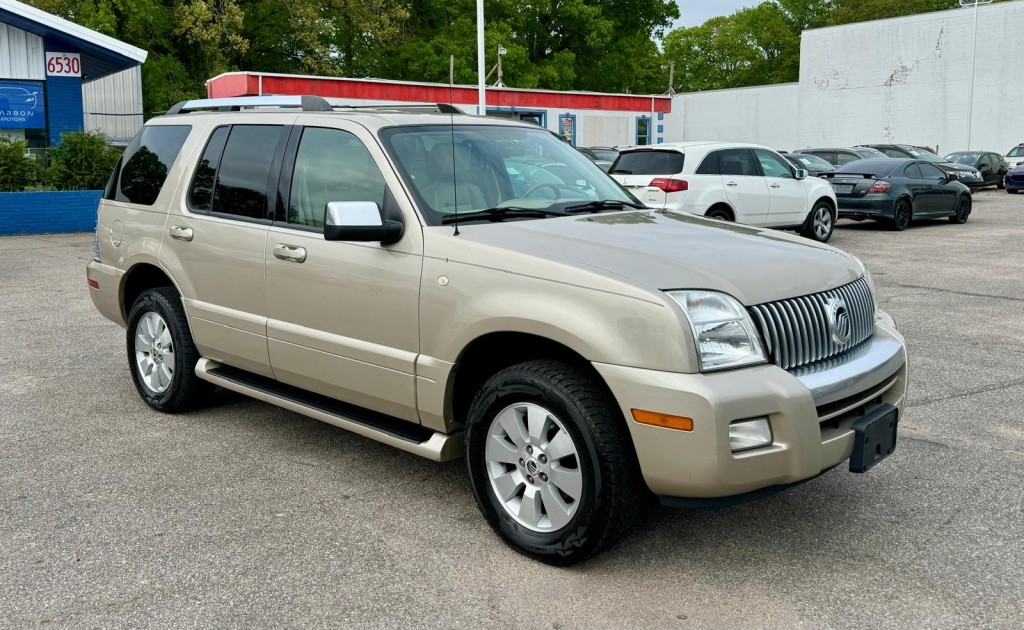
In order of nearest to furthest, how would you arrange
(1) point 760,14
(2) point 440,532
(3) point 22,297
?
1. (2) point 440,532
2. (3) point 22,297
3. (1) point 760,14

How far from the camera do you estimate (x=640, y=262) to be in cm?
373

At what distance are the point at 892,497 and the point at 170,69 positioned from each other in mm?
40457

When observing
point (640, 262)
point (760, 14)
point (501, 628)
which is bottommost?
point (501, 628)

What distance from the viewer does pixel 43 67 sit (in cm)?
2073

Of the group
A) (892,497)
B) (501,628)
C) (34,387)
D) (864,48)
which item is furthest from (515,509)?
(864,48)

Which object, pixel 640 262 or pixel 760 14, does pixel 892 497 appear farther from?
pixel 760 14

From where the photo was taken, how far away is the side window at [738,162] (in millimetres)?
14378

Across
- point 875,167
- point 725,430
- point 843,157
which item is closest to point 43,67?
point 875,167

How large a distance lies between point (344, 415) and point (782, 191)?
12096 millimetres

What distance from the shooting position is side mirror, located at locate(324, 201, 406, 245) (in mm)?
4059

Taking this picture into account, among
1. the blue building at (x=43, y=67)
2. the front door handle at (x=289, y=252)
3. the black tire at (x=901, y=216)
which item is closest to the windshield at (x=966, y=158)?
the black tire at (x=901, y=216)

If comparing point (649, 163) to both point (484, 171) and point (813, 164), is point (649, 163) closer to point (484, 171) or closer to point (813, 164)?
point (484, 171)

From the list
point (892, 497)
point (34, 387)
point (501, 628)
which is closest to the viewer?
point (501, 628)

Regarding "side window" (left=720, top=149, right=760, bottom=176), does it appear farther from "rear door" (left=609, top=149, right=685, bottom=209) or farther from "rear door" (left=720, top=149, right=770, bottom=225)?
"rear door" (left=609, top=149, right=685, bottom=209)
